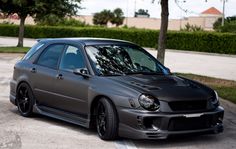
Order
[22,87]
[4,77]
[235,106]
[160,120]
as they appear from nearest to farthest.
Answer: [160,120] < [22,87] < [235,106] < [4,77]

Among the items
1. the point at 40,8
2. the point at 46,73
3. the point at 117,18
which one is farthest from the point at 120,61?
the point at 117,18

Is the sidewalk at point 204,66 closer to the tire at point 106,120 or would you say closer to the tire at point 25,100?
the tire at point 25,100

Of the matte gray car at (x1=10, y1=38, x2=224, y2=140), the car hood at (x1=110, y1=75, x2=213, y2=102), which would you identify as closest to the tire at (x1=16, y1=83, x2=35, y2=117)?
the matte gray car at (x1=10, y1=38, x2=224, y2=140)

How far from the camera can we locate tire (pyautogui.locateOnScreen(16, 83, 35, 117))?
368 inches

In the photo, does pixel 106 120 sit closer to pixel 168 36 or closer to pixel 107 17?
pixel 168 36

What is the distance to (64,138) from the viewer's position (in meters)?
7.81

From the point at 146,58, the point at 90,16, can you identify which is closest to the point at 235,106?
the point at 146,58

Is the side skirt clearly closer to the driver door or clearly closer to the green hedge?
the driver door

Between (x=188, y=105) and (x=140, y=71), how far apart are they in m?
1.25

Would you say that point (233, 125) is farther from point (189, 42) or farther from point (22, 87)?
point (189, 42)

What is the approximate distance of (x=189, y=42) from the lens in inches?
1729

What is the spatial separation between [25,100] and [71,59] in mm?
1383

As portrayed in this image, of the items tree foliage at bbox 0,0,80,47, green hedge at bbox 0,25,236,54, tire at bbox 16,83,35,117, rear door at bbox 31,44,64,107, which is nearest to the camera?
rear door at bbox 31,44,64,107

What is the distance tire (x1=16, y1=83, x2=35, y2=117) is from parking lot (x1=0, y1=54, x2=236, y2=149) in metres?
0.13
